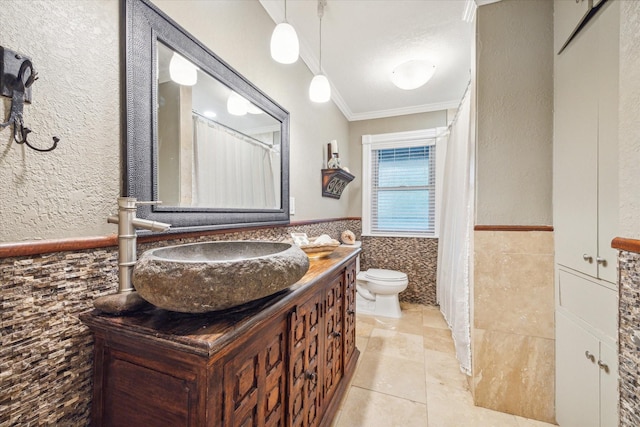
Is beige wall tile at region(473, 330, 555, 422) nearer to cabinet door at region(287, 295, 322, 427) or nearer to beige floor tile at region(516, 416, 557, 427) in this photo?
beige floor tile at region(516, 416, 557, 427)

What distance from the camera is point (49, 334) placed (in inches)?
24.5

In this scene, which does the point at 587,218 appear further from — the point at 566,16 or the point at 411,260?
the point at 411,260

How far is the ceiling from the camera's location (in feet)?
5.32

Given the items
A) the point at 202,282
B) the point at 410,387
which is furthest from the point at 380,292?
the point at 202,282

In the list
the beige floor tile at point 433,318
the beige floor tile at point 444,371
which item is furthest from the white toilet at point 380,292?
the beige floor tile at point 444,371

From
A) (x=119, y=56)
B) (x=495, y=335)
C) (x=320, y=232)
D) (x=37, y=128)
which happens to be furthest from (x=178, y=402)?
(x=320, y=232)

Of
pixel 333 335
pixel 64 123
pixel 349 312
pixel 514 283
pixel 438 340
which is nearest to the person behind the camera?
pixel 64 123

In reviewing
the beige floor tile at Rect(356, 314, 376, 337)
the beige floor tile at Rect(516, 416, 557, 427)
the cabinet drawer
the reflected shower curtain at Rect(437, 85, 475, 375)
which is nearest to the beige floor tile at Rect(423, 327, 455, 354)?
the reflected shower curtain at Rect(437, 85, 475, 375)

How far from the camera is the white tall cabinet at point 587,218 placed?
0.99 meters

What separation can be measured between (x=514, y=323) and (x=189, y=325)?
1691 mm

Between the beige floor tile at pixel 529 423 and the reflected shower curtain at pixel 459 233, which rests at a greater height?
the reflected shower curtain at pixel 459 233

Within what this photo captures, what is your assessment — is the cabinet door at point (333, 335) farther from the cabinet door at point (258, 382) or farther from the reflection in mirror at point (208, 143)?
the reflection in mirror at point (208, 143)

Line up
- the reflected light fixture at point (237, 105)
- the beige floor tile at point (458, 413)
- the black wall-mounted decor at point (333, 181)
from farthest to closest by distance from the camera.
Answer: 1. the black wall-mounted decor at point (333, 181)
2. the beige floor tile at point (458, 413)
3. the reflected light fixture at point (237, 105)

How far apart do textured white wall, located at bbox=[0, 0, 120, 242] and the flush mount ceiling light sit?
1892 mm
